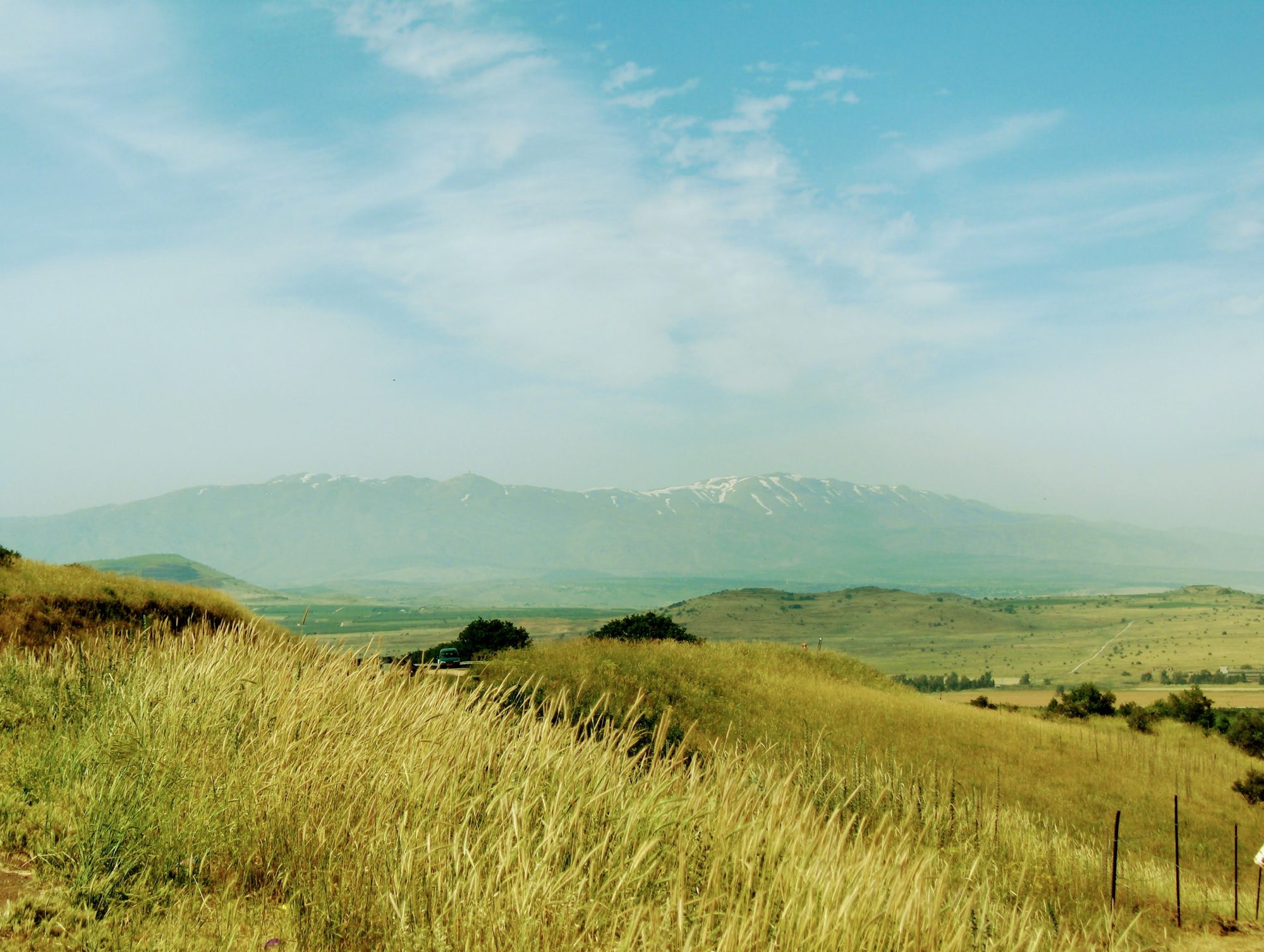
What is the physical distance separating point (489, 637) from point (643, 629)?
29.8ft

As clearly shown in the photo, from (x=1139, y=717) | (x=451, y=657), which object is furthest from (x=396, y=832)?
(x=1139, y=717)

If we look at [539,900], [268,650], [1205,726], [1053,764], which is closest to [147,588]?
[268,650]

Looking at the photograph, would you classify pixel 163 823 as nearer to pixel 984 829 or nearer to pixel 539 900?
pixel 539 900

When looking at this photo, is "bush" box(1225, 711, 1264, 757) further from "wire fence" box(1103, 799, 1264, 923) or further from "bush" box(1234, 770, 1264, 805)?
"wire fence" box(1103, 799, 1264, 923)

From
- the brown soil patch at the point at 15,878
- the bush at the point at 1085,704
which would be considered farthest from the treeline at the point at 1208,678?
the brown soil patch at the point at 15,878

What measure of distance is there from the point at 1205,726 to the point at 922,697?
55.5 ft

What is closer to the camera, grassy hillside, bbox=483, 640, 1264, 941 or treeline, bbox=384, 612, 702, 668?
grassy hillside, bbox=483, 640, 1264, 941

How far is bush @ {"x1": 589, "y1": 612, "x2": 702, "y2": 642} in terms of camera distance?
143 ft

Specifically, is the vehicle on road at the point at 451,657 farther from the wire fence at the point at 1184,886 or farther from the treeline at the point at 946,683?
the treeline at the point at 946,683

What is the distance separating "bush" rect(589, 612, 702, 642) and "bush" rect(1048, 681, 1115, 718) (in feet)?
68.5

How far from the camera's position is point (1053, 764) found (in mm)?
30750

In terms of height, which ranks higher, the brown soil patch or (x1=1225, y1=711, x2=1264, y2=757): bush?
the brown soil patch

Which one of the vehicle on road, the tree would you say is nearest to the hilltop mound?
the vehicle on road

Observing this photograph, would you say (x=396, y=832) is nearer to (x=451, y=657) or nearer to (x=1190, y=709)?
(x=451, y=657)
